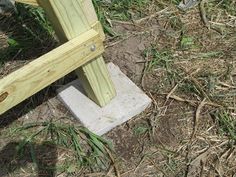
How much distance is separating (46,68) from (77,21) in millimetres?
253

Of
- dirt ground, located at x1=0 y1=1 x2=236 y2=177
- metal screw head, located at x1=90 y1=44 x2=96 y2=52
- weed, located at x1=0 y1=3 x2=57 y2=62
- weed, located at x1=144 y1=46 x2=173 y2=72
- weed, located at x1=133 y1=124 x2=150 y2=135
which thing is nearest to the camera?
metal screw head, located at x1=90 y1=44 x2=96 y2=52

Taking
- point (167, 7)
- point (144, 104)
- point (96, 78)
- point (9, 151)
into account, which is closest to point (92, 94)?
point (96, 78)

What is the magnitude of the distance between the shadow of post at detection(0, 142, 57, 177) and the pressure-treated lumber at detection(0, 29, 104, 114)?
0.49m

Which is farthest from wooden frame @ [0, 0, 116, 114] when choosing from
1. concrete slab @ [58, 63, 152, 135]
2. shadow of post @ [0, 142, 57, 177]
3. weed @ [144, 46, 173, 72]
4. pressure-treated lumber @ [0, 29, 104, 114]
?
weed @ [144, 46, 173, 72]

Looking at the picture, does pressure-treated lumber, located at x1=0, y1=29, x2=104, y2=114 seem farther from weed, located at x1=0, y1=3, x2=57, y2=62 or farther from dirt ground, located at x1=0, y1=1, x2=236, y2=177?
weed, located at x1=0, y1=3, x2=57, y2=62

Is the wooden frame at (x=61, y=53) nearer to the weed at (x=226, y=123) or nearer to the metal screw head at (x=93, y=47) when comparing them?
the metal screw head at (x=93, y=47)

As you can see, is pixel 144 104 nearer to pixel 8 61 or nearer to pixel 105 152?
pixel 105 152

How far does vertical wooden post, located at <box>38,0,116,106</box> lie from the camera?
1781 mm

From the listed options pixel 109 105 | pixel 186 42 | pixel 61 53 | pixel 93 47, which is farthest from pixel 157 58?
pixel 61 53

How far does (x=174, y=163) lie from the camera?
2.09 m

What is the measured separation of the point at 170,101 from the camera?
2.34 meters

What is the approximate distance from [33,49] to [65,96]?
493 millimetres

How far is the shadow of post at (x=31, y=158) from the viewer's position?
85.3 inches

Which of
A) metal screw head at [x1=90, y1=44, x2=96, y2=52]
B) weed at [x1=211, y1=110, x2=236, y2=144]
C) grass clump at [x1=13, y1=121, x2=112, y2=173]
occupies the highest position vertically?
metal screw head at [x1=90, y1=44, x2=96, y2=52]
